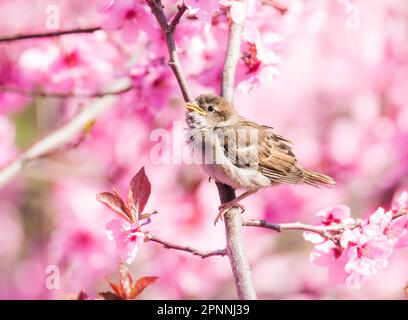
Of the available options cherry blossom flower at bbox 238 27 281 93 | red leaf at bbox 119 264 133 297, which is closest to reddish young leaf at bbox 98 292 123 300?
red leaf at bbox 119 264 133 297

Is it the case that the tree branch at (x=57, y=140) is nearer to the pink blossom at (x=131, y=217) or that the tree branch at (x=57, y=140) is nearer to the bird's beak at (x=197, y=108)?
the bird's beak at (x=197, y=108)

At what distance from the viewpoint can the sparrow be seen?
2.55m

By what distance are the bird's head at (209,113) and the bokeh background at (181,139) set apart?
4.4 inches

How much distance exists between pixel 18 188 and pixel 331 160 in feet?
7.01

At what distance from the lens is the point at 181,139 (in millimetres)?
3340

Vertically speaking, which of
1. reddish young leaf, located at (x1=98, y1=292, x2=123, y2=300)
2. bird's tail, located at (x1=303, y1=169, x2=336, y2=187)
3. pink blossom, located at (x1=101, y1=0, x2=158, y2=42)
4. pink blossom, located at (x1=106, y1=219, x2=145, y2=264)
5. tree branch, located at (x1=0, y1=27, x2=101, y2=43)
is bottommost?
reddish young leaf, located at (x1=98, y1=292, x2=123, y2=300)

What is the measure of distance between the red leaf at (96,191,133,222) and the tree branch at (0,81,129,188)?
1005 millimetres

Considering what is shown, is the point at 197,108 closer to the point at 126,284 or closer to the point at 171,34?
the point at 171,34

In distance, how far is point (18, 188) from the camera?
4.71 meters

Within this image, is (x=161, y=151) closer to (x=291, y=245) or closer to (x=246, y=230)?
(x=246, y=230)

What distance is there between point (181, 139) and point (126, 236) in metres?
1.48

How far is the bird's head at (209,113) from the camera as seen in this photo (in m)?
2.62

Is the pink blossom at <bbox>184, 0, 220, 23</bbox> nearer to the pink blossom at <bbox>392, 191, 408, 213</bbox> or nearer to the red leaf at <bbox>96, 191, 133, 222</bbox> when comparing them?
the red leaf at <bbox>96, 191, 133, 222</bbox>
